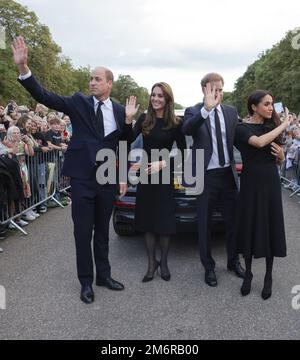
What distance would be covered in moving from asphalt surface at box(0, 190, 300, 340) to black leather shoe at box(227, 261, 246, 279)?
69 mm

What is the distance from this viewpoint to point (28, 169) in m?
7.22

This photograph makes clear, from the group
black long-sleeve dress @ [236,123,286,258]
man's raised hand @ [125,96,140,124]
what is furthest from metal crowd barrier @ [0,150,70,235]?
black long-sleeve dress @ [236,123,286,258]

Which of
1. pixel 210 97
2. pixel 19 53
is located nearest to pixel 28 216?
pixel 19 53

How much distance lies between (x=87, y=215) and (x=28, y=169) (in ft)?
12.0

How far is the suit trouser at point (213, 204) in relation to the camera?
4.27 m

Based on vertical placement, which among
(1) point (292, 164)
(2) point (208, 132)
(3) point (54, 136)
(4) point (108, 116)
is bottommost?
(1) point (292, 164)

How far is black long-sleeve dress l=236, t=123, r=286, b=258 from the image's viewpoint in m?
3.89

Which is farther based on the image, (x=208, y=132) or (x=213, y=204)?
(x=213, y=204)

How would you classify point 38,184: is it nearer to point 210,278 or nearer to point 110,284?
point 110,284

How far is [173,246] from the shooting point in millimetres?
5637

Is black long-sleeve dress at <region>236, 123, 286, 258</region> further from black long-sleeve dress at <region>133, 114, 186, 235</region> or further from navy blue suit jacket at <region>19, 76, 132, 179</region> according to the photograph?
navy blue suit jacket at <region>19, 76, 132, 179</region>

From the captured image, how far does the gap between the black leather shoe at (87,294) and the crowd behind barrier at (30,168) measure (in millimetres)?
2544
